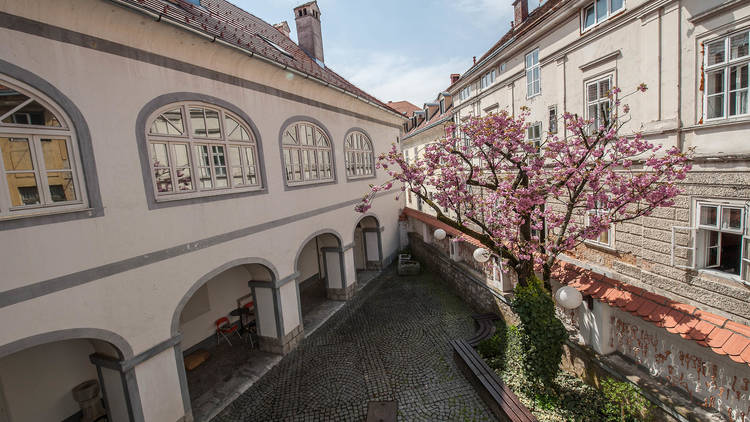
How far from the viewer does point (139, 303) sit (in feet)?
21.5

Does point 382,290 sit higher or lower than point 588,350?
lower

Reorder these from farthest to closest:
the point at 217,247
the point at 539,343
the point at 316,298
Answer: the point at 316,298, the point at 217,247, the point at 539,343

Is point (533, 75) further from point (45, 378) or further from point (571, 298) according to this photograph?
point (45, 378)

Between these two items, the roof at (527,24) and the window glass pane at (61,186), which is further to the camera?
the roof at (527,24)

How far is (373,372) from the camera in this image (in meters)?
8.99

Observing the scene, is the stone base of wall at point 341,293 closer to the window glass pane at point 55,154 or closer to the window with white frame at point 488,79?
the window glass pane at point 55,154

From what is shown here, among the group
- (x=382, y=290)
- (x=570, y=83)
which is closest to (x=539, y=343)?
(x=570, y=83)

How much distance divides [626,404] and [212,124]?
34.7 feet

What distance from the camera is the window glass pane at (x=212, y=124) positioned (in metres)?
8.22

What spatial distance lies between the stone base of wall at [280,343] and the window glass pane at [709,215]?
10.8 m

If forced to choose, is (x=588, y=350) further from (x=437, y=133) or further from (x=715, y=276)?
(x=437, y=133)

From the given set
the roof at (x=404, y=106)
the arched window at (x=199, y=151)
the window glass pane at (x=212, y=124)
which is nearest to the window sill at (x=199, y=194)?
the arched window at (x=199, y=151)

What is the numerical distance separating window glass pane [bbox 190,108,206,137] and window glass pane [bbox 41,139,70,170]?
2.58 metres

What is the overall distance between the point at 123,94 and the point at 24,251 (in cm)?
321
